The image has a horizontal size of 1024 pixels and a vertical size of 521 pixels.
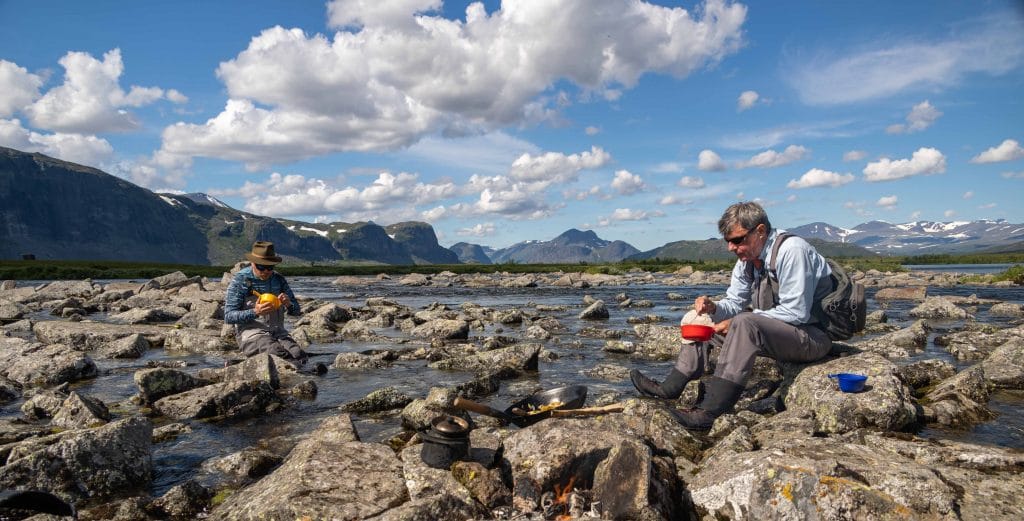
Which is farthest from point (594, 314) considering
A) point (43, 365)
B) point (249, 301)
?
point (43, 365)

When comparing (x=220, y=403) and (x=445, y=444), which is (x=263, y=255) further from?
(x=445, y=444)

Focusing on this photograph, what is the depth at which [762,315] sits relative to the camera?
671cm

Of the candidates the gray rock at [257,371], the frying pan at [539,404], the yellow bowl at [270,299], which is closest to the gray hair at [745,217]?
the frying pan at [539,404]

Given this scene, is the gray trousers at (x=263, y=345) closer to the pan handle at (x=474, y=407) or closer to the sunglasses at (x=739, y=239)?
the pan handle at (x=474, y=407)

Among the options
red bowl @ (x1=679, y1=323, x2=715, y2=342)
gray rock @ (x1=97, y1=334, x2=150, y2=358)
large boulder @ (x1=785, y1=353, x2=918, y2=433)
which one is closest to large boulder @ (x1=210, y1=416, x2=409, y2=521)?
red bowl @ (x1=679, y1=323, x2=715, y2=342)

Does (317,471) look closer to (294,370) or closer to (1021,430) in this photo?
(294,370)

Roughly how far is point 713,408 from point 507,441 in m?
2.88

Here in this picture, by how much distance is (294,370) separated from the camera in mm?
10711

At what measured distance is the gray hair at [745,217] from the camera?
6836mm

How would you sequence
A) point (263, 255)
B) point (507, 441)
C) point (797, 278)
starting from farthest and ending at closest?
point (263, 255), point (797, 278), point (507, 441)

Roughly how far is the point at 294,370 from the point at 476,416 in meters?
4.86

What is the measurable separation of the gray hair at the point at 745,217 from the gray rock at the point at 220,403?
24.0ft

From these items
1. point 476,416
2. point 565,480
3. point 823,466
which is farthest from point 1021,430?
point 476,416

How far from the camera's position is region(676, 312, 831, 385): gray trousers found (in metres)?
6.60
